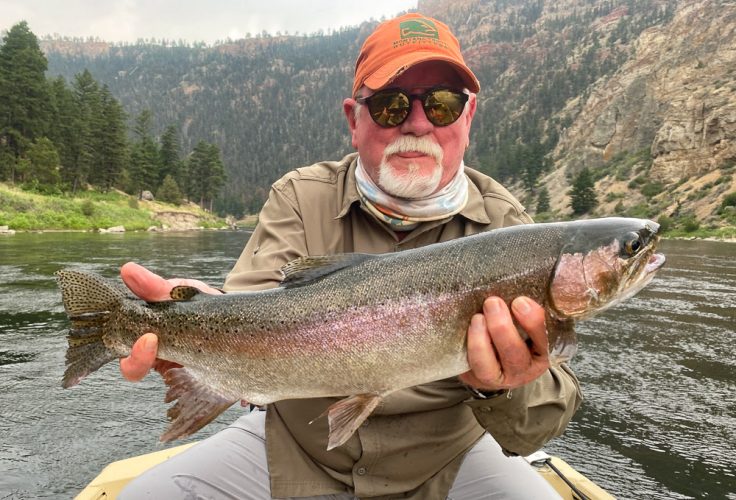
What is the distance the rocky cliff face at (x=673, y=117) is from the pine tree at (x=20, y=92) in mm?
59541

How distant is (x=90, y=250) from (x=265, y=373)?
23.8 metres

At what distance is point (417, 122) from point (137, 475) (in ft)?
11.0

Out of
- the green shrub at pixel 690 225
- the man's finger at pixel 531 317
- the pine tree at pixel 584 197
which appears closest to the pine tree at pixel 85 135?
the pine tree at pixel 584 197

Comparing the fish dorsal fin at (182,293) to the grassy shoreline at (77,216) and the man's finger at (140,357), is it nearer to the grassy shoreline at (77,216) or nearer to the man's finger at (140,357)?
the man's finger at (140,357)

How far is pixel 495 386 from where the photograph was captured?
99.0 inches

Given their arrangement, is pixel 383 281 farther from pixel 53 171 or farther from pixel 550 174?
pixel 550 174

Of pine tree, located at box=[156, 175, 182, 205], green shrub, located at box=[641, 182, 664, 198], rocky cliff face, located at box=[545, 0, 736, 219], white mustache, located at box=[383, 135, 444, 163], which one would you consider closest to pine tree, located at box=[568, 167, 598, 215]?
rocky cliff face, located at box=[545, 0, 736, 219]

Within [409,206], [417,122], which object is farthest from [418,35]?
[409,206]

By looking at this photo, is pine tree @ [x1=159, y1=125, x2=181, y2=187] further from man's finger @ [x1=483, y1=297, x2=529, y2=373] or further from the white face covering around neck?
man's finger @ [x1=483, y1=297, x2=529, y2=373]

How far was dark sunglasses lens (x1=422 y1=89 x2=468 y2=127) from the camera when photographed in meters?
3.43

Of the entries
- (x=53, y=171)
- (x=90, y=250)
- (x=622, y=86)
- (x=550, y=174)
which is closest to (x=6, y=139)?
(x=53, y=171)

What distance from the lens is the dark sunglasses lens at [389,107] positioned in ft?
11.2

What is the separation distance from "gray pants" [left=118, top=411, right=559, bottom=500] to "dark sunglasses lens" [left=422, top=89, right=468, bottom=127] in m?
2.13

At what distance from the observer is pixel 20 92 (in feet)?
174
